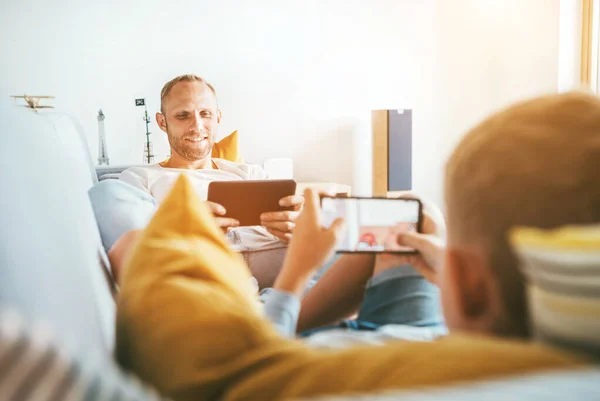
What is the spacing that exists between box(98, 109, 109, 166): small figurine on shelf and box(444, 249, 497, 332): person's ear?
122 inches

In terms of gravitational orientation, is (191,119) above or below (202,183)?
above

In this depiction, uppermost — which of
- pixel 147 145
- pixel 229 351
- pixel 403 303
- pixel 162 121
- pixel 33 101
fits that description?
pixel 33 101

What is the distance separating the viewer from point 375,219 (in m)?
0.86

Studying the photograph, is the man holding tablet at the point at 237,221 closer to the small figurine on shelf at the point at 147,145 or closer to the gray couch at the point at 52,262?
the gray couch at the point at 52,262

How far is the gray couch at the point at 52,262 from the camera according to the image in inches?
11.0

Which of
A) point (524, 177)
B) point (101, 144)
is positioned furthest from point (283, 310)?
point (101, 144)

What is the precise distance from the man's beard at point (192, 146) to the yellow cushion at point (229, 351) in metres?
1.56

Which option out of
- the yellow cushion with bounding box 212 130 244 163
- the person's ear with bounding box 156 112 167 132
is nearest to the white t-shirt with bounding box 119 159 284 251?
the person's ear with bounding box 156 112 167 132

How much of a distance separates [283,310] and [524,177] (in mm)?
355

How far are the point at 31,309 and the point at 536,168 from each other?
1.29 feet

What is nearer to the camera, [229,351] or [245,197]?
[229,351]

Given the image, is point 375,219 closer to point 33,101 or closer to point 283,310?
point 283,310

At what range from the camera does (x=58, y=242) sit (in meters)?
0.48

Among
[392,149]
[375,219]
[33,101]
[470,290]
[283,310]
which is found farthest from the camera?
[392,149]
